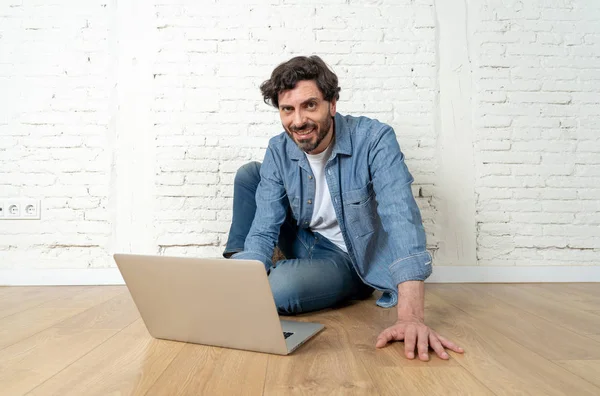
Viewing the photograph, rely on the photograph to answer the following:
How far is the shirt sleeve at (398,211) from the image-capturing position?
1469mm

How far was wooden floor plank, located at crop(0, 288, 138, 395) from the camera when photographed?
1.12m

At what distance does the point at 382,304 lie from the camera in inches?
78.7

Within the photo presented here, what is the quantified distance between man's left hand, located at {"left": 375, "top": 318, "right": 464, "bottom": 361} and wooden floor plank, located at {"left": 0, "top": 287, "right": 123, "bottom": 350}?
117cm

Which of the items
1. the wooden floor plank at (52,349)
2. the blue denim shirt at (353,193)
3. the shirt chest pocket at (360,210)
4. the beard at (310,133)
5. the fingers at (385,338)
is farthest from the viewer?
the shirt chest pocket at (360,210)

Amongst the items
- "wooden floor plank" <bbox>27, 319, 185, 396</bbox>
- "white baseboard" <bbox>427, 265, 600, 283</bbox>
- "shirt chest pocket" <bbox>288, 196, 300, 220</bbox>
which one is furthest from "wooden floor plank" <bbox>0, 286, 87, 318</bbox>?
"white baseboard" <bbox>427, 265, 600, 283</bbox>

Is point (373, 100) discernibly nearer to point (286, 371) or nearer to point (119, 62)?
point (119, 62)

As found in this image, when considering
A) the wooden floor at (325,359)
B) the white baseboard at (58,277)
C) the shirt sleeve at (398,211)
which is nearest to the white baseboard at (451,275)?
the white baseboard at (58,277)

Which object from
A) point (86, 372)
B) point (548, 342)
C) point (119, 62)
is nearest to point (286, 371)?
point (86, 372)

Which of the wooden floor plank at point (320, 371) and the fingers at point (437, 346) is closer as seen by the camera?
the wooden floor plank at point (320, 371)

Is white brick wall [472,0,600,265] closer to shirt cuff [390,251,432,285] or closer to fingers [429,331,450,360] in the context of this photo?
shirt cuff [390,251,432,285]

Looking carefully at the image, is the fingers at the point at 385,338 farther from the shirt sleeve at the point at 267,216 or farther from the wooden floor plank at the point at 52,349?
the wooden floor plank at the point at 52,349

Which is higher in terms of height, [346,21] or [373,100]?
[346,21]

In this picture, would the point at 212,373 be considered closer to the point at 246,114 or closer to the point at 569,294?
the point at 246,114

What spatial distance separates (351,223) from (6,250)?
209 centimetres
